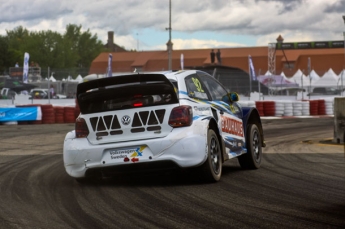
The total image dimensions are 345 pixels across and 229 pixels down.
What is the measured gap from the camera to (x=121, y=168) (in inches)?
364

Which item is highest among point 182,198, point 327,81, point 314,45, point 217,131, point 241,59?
point 314,45

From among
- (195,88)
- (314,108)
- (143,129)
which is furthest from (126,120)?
(314,108)

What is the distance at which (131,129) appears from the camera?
9227 mm

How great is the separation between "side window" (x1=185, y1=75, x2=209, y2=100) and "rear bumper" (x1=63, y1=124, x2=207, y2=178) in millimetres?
639

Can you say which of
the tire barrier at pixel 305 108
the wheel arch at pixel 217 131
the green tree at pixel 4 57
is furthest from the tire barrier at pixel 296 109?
the green tree at pixel 4 57

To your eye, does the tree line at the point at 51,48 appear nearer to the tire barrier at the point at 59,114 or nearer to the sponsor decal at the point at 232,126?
the tire barrier at the point at 59,114

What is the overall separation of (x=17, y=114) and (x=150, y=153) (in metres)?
19.2

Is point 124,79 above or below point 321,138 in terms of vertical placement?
above

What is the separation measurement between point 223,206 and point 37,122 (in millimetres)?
20891

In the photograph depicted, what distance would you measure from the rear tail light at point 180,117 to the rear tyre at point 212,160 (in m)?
0.37

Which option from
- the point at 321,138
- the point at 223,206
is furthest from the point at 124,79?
the point at 321,138

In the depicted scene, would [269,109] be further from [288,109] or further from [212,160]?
[212,160]

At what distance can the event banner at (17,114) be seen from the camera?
2747 cm

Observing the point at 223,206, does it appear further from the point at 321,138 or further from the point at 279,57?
the point at 279,57
